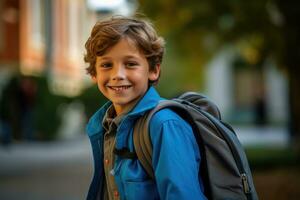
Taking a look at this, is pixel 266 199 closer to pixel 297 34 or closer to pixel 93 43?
pixel 297 34

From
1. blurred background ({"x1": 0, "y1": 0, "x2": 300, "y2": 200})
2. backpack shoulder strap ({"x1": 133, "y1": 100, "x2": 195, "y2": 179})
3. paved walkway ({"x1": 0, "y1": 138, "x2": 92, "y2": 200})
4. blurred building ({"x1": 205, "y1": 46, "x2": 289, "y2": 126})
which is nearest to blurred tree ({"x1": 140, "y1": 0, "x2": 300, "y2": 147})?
blurred background ({"x1": 0, "y1": 0, "x2": 300, "y2": 200})

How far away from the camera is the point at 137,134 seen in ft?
8.03

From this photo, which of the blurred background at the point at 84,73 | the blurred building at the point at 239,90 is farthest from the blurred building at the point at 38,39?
the blurred building at the point at 239,90

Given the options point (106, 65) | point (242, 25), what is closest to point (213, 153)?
point (106, 65)

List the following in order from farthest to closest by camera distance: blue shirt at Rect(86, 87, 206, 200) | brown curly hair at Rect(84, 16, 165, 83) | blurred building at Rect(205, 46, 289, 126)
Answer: blurred building at Rect(205, 46, 289, 126) → brown curly hair at Rect(84, 16, 165, 83) → blue shirt at Rect(86, 87, 206, 200)

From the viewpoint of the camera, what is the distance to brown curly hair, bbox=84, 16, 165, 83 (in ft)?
8.27

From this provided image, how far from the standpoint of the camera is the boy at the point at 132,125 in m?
2.30

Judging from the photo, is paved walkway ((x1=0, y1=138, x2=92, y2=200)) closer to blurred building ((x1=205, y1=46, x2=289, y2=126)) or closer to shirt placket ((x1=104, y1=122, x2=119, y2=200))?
shirt placket ((x1=104, y1=122, x2=119, y2=200))

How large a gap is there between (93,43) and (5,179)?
8.83 meters

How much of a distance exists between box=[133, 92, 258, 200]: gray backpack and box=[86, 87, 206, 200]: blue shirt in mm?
29

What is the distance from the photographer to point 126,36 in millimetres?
2514

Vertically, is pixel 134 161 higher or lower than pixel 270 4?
lower

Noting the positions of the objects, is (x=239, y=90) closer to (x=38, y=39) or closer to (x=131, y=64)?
(x=38, y=39)

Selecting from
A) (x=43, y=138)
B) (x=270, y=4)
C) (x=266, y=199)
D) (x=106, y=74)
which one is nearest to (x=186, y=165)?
(x=106, y=74)
